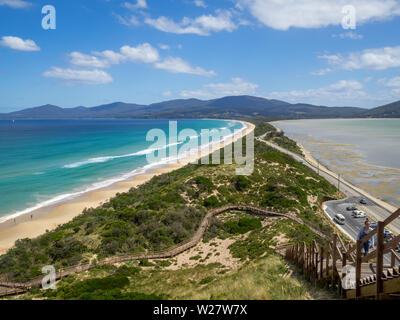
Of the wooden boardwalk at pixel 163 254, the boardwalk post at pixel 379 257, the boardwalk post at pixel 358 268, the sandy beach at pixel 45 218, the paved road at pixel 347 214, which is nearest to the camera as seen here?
the boardwalk post at pixel 379 257

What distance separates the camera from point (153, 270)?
15.4m

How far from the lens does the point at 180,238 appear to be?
67.3ft

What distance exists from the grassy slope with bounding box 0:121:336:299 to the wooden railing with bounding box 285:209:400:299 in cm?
66

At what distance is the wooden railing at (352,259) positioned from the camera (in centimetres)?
463

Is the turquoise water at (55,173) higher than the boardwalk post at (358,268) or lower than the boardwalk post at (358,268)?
lower

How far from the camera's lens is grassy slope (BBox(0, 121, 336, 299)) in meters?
10.1

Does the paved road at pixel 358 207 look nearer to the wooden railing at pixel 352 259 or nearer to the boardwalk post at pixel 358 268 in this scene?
the wooden railing at pixel 352 259

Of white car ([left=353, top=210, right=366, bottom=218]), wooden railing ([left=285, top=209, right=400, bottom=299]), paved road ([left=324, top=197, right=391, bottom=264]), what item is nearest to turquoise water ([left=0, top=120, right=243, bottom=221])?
paved road ([left=324, top=197, right=391, bottom=264])

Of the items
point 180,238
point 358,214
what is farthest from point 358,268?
point 358,214

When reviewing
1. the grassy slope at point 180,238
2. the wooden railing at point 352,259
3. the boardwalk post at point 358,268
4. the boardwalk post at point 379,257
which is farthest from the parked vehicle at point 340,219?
the boardwalk post at point 379,257

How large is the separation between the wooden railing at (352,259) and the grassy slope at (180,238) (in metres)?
0.66
